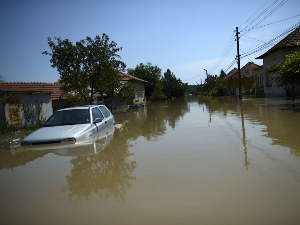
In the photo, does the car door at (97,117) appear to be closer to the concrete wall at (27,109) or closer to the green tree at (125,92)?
the concrete wall at (27,109)

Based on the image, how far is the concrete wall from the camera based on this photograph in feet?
44.9

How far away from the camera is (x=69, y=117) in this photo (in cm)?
931

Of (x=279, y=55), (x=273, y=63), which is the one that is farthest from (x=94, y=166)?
(x=273, y=63)

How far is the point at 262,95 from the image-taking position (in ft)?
113

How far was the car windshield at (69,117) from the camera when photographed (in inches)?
352

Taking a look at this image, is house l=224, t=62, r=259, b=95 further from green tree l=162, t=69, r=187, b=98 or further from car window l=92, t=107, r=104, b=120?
car window l=92, t=107, r=104, b=120

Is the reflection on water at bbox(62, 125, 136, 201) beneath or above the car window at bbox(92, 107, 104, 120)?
beneath

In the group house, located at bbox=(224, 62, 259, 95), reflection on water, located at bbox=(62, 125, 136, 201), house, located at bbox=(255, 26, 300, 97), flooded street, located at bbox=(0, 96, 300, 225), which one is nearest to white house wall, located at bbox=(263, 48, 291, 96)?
house, located at bbox=(255, 26, 300, 97)

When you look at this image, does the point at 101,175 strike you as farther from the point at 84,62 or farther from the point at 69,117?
the point at 84,62

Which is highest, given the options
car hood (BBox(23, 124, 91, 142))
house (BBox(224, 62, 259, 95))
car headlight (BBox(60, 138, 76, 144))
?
house (BBox(224, 62, 259, 95))

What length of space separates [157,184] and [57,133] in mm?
4481

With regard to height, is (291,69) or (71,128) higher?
(291,69)

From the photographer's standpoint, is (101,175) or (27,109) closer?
(101,175)

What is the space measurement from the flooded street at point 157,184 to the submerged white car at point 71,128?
0.39m
